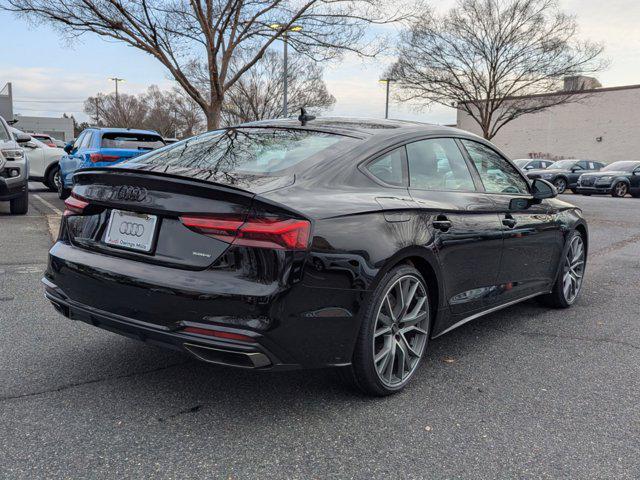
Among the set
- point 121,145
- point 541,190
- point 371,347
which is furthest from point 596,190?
point 371,347

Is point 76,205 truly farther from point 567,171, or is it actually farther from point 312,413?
point 567,171

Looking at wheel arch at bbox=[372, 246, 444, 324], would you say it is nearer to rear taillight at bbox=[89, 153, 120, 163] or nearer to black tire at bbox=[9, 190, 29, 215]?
rear taillight at bbox=[89, 153, 120, 163]

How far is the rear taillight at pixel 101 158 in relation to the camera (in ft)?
32.2

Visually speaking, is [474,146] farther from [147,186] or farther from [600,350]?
[147,186]

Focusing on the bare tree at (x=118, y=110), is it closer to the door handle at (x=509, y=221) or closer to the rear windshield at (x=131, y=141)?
the rear windshield at (x=131, y=141)

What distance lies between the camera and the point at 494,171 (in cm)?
430

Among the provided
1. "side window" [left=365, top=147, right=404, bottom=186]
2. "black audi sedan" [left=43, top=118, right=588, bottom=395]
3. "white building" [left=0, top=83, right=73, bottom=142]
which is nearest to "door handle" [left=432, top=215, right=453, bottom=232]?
"black audi sedan" [left=43, top=118, right=588, bottom=395]

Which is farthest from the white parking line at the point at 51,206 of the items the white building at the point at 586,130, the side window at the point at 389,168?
the white building at the point at 586,130

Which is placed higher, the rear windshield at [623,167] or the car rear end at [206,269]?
the rear windshield at [623,167]

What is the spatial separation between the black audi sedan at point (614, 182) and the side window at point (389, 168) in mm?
21842

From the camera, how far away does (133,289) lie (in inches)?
107

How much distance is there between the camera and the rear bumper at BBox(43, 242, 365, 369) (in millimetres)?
2547

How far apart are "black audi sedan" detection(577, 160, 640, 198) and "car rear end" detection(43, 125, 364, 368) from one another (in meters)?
22.7

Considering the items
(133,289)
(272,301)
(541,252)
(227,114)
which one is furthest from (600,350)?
(227,114)
